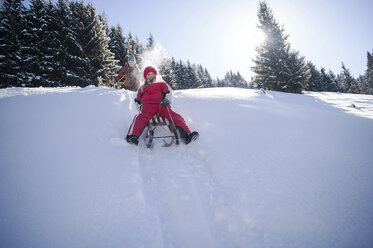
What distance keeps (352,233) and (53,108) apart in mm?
4209

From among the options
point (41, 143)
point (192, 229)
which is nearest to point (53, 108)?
point (41, 143)

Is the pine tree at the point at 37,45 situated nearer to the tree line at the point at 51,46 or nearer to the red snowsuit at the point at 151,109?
the tree line at the point at 51,46

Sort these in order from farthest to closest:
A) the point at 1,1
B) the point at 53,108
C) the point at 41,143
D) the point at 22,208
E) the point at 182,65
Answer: the point at 182,65 → the point at 1,1 → the point at 53,108 → the point at 41,143 → the point at 22,208

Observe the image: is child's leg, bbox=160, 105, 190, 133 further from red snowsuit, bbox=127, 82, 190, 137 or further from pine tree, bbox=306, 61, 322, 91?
pine tree, bbox=306, 61, 322, 91

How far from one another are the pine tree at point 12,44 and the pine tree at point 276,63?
17.4 m

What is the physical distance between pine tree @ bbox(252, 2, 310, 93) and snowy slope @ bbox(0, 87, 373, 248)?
41.2ft

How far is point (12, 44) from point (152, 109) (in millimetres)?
13091

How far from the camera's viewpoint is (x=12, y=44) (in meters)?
10.2

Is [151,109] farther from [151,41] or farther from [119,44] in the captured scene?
[151,41]

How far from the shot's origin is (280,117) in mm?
3164

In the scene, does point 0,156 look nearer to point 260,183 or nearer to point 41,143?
point 41,143

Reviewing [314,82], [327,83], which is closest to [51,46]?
[314,82]

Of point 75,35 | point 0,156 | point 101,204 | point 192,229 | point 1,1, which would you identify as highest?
point 1,1

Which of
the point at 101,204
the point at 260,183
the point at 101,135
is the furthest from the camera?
the point at 101,135
